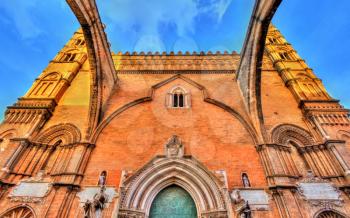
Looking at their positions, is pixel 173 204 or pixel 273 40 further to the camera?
pixel 273 40

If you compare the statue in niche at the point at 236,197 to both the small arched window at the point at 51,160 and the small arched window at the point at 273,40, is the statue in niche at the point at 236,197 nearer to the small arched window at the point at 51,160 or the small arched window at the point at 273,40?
the small arched window at the point at 51,160

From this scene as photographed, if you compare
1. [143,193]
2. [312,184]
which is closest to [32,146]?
[143,193]

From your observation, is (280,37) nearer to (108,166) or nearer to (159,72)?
(159,72)

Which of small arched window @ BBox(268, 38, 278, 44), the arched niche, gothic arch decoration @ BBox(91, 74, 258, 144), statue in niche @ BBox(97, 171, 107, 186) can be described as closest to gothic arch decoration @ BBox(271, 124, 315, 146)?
gothic arch decoration @ BBox(91, 74, 258, 144)

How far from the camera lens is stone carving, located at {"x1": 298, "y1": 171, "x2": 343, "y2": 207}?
259 inches

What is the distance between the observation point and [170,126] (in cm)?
888

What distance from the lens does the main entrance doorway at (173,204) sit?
22.2 feet

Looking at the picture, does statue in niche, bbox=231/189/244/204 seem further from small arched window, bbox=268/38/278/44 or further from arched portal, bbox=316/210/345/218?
small arched window, bbox=268/38/278/44

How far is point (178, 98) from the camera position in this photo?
10242 mm

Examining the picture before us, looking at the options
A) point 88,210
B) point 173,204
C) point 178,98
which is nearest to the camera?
point 88,210

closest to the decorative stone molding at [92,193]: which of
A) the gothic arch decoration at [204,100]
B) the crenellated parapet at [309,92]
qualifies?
the gothic arch decoration at [204,100]

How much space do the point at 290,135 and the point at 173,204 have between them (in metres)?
5.56

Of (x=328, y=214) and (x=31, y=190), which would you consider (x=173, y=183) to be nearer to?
(x=31, y=190)

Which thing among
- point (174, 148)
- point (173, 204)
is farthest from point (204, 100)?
point (173, 204)
